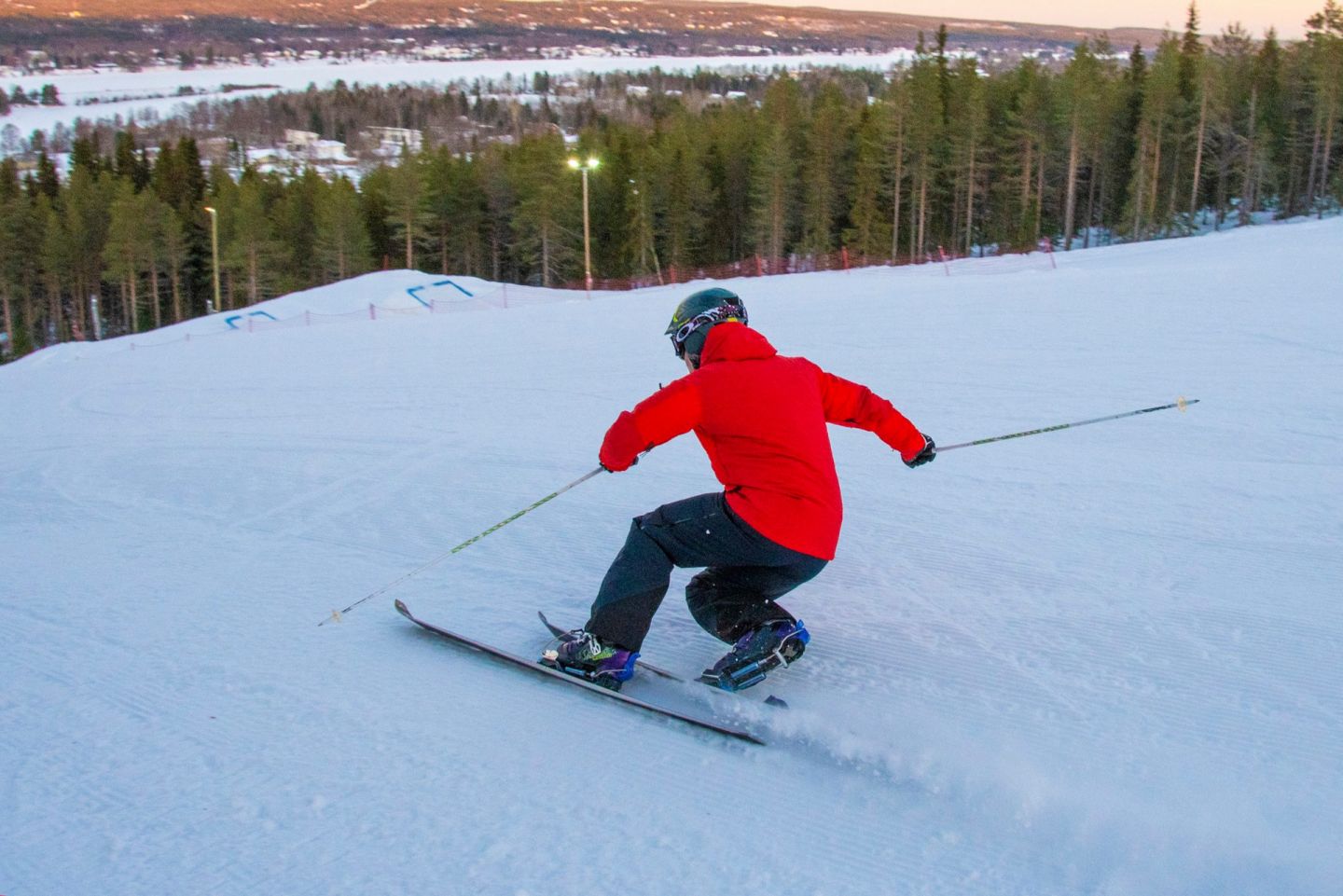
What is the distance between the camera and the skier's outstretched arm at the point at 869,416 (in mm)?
3623

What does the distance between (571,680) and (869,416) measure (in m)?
1.43

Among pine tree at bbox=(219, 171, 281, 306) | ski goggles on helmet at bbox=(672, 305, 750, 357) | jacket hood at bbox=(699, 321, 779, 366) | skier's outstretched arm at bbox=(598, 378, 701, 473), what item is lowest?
pine tree at bbox=(219, 171, 281, 306)

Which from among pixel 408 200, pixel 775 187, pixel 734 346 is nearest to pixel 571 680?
pixel 734 346

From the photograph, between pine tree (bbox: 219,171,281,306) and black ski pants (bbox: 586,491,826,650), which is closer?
black ski pants (bbox: 586,491,826,650)

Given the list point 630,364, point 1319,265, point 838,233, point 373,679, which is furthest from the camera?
point 838,233

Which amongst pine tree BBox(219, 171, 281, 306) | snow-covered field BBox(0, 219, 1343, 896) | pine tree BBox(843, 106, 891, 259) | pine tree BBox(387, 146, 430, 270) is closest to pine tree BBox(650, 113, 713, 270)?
pine tree BBox(843, 106, 891, 259)

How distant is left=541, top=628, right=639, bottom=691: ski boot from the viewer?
3.48m

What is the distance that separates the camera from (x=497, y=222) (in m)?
57.4

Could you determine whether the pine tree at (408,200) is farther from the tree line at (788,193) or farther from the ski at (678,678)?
the ski at (678,678)

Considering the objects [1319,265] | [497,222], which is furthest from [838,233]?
[1319,265]

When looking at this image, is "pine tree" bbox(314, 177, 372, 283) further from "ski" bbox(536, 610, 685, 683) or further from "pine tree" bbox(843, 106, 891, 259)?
"ski" bbox(536, 610, 685, 683)

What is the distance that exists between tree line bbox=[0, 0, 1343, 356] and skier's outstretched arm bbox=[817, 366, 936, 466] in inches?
1685

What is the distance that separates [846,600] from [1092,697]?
3.66ft

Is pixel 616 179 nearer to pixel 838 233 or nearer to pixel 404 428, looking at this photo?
pixel 838 233
